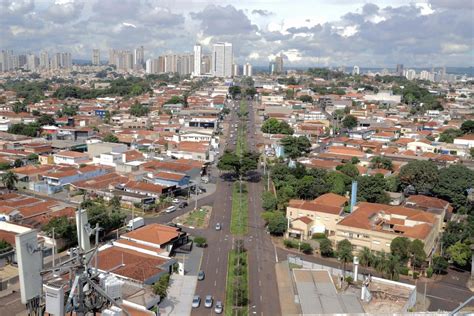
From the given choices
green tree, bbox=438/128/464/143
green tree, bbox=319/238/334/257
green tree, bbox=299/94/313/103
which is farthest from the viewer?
green tree, bbox=299/94/313/103

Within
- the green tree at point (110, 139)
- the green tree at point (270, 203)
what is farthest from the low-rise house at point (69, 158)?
the green tree at point (270, 203)

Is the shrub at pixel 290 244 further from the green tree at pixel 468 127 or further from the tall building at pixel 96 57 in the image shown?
the tall building at pixel 96 57

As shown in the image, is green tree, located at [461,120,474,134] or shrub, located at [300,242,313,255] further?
green tree, located at [461,120,474,134]

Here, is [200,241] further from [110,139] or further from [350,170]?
[110,139]

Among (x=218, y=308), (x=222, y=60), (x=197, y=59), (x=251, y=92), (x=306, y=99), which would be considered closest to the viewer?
(x=218, y=308)

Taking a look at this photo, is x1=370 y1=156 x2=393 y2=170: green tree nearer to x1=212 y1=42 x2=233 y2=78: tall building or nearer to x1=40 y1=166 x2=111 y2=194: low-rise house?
x1=40 y1=166 x2=111 y2=194: low-rise house

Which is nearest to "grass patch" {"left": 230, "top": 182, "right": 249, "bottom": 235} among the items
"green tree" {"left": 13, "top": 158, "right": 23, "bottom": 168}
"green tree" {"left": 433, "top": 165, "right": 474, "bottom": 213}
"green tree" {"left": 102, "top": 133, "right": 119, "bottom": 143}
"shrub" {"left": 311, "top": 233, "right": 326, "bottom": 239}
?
"shrub" {"left": 311, "top": 233, "right": 326, "bottom": 239}

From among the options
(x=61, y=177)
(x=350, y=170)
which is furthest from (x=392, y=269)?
(x=61, y=177)
